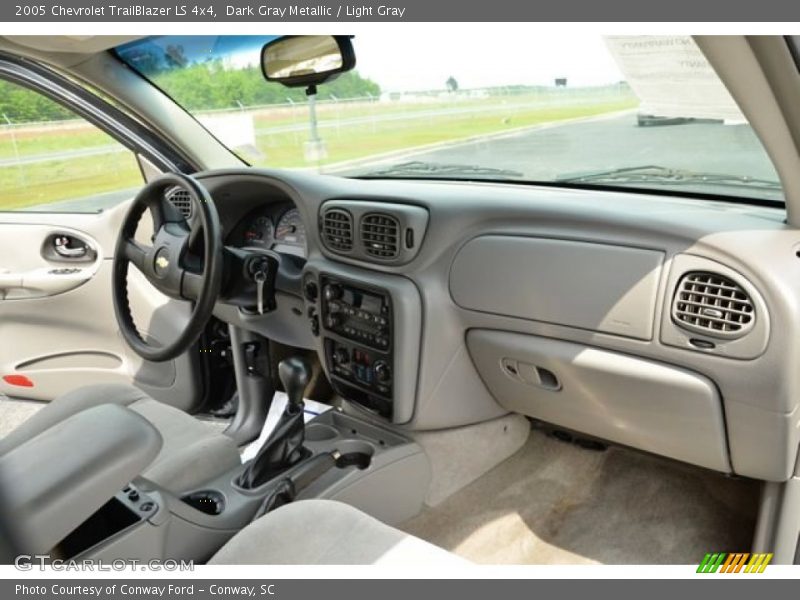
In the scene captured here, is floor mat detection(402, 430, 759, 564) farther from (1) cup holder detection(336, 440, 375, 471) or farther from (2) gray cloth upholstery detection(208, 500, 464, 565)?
(2) gray cloth upholstery detection(208, 500, 464, 565)

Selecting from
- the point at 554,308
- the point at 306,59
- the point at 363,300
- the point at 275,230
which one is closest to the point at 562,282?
the point at 554,308

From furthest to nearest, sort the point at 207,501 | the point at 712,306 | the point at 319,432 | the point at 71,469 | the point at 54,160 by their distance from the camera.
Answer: the point at 54,160
the point at 319,432
the point at 207,501
the point at 712,306
the point at 71,469

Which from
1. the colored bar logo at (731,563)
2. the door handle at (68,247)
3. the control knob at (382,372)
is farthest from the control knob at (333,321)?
the door handle at (68,247)

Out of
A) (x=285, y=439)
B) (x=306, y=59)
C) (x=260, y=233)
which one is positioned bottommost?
(x=285, y=439)

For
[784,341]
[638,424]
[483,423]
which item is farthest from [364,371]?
[784,341]

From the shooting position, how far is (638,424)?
71.6 inches

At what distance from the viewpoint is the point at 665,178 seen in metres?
2.01

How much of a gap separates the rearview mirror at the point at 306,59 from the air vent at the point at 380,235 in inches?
17.7

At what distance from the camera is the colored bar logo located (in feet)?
5.88

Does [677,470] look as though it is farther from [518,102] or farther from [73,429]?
[73,429]

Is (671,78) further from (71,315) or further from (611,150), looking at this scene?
(71,315)

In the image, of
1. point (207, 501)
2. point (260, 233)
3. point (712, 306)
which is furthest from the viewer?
point (260, 233)

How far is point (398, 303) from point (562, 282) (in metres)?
0.48

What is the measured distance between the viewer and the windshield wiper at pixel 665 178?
180 centimetres
